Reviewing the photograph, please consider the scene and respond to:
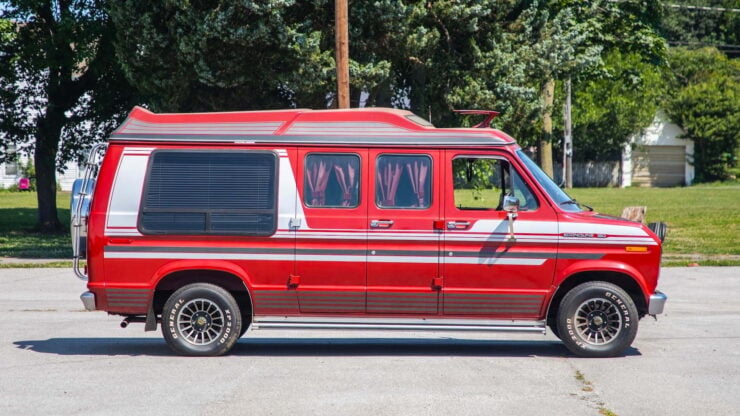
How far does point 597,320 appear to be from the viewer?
988 centimetres

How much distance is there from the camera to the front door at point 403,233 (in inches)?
382

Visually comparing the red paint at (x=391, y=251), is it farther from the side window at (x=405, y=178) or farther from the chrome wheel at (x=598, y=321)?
the chrome wheel at (x=598, y=321)

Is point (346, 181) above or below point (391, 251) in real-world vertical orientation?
above

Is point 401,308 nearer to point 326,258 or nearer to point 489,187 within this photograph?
point 326,258

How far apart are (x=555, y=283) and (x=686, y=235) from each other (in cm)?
1786

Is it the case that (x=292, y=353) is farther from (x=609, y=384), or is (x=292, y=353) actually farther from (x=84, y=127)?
(x=84, y=127)

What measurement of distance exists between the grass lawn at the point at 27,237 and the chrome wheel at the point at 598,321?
51.5 feet

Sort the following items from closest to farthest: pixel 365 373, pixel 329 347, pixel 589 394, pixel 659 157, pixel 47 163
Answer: pixel 589 394 < pixel 365 373 < pixel 329 347 < pixel 47 163 < pixel 659 157

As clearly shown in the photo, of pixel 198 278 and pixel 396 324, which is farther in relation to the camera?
pixel 198 278

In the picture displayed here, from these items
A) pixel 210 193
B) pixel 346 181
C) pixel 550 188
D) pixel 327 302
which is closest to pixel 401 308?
pixel 327 302

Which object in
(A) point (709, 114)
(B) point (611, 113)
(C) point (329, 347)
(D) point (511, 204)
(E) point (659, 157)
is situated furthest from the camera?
(E) point (659, 157)

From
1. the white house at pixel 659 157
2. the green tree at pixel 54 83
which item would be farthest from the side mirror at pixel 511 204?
the white house at pixel 659 157

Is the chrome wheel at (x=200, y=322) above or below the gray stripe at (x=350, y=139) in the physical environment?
below

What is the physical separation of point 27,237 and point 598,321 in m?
22.1
